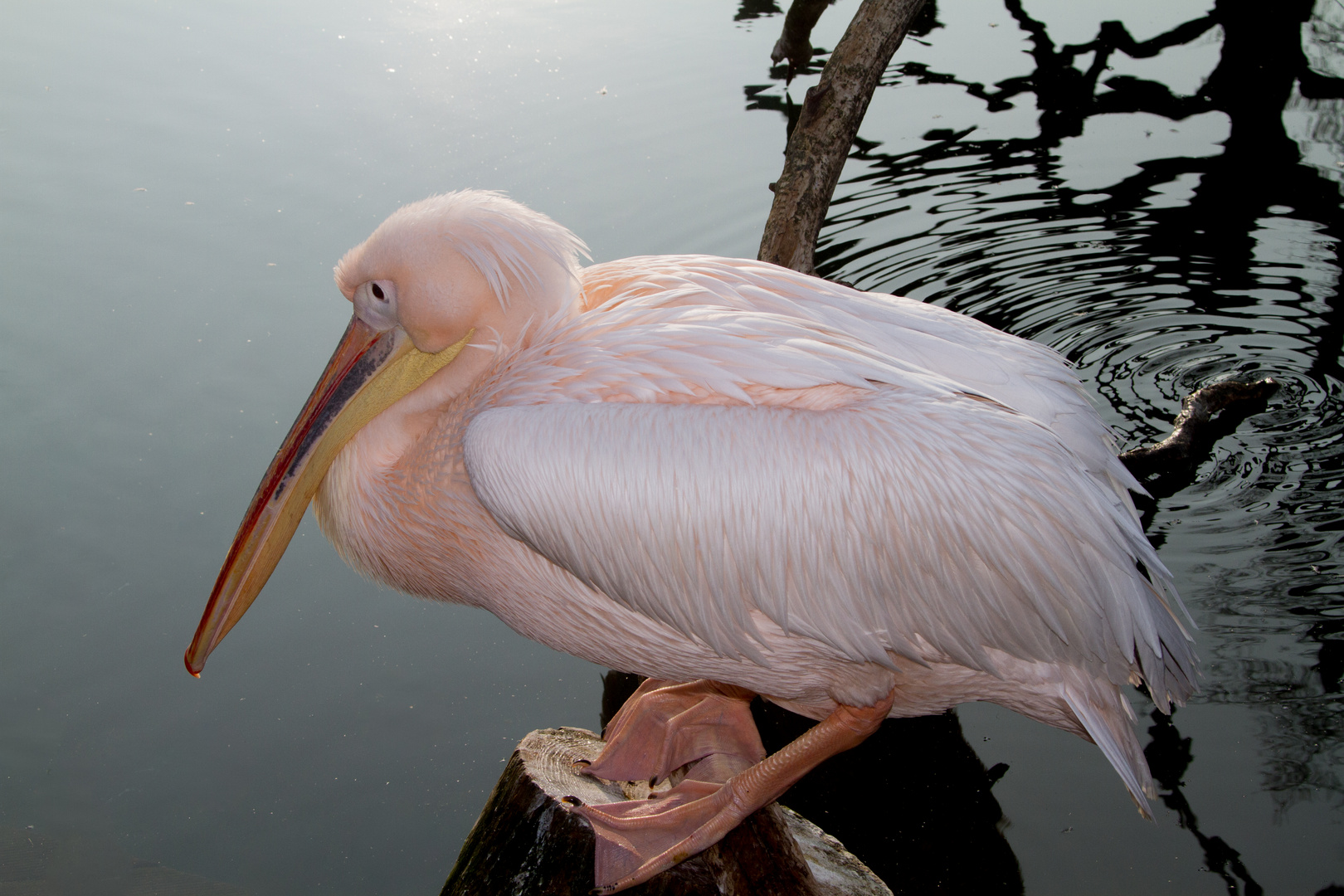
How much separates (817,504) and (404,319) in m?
1.04

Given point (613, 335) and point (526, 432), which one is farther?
point (613, 335)

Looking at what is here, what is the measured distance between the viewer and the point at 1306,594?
3295 millimetres

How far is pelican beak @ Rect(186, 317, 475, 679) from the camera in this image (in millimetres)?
2193

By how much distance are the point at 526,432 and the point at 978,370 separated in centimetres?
100

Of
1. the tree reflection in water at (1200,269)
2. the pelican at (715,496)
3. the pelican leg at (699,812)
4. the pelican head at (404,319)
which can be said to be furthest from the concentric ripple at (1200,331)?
the pelican head at (404,319)

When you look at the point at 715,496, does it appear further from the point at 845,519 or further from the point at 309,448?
the point at 309,448

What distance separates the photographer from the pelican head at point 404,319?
2184 mm

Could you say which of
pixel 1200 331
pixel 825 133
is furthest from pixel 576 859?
pixel 1200 331

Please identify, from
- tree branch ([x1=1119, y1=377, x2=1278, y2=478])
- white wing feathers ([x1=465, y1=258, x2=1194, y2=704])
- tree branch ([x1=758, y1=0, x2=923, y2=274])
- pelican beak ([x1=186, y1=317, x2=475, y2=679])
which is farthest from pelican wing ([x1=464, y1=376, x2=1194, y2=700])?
tree branch ([x1=758, y1=0, x2=923, y2=274])

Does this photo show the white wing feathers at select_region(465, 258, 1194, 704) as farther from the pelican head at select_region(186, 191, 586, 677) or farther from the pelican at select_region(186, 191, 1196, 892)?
the pelican head at select_region(186, 191, 586, 677)

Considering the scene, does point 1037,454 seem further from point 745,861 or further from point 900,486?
point 745,861

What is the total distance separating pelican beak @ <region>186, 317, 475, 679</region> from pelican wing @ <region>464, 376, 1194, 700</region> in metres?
0.43


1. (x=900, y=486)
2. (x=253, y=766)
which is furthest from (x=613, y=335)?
(x=253, y=766)

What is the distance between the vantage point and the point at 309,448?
2.23 meters
